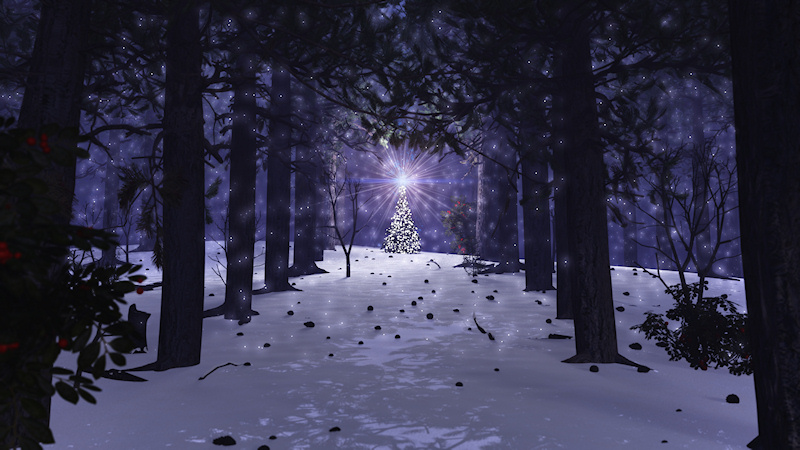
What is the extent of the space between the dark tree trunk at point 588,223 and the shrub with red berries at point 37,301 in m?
6.58

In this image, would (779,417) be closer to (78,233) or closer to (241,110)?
(78,233)

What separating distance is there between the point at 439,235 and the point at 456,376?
3137 cm

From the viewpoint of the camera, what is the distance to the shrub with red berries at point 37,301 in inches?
66.6

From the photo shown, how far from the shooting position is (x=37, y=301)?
1.82 meters

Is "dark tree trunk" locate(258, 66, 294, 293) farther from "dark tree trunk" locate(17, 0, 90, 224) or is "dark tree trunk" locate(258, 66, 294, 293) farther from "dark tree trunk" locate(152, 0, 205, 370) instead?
"dark tree trunk" locate(17, 0, 90, 224)

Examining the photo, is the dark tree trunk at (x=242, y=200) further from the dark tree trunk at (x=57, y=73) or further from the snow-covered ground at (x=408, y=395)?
the dark tree trunk at (x=57, y=73)

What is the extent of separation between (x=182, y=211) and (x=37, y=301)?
567 centimetres

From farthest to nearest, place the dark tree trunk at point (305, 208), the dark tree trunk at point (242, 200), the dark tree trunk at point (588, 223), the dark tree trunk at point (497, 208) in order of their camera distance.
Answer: the dark tree trunk at point (497, 208) → the dark tree trunk at point (305, 208) → the dark tree trunk at point (242, 200) → the dark tree trunk at point (588, 223)

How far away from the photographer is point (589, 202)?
7.63 metres

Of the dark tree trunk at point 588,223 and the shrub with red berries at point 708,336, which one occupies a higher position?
the dark tree trunk at point 588,223

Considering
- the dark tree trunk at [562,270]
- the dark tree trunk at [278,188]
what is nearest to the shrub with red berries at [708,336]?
the dark tree trunk at [562,270]

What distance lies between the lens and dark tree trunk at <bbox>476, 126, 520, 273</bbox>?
1867 cm

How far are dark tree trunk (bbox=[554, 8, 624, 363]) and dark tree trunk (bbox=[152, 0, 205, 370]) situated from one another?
4724 mm

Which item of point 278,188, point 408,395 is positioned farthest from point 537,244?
point 408,395
